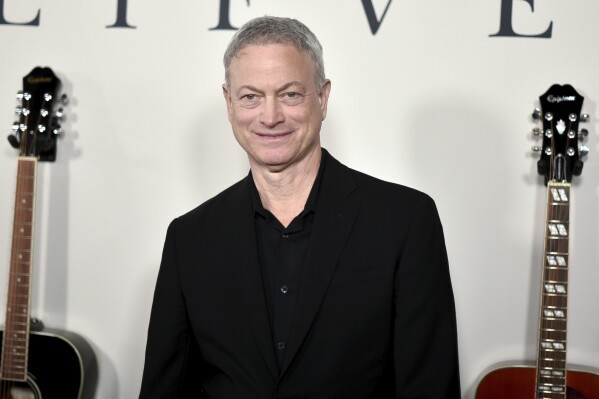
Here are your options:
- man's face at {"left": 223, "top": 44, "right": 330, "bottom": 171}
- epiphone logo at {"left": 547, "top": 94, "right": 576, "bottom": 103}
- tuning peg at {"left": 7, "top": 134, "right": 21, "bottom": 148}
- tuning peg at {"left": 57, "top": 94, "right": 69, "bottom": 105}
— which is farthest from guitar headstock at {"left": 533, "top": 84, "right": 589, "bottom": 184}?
tuning peg at {"left": 7, "top": 134, "right": 21, "bottom": 148}

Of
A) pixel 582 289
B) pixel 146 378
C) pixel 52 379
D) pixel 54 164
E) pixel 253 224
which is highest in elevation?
pixel 54 164

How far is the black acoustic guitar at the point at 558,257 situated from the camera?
231 centimetres

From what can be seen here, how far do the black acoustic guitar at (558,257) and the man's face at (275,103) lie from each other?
0.95 m

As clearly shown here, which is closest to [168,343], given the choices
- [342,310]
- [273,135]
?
[342,310]

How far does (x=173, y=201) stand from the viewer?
2658 millimetres

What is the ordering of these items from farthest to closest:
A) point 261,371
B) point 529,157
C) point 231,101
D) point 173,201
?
1. point 173,201
2. point 529,157
3. point 231,101
4. point 261,371

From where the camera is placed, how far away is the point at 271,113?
65.1 inches

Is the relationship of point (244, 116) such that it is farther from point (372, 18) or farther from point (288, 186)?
point (372, 18)

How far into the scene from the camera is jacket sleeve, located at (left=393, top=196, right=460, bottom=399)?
160cm

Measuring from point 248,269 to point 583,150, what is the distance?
1.18m

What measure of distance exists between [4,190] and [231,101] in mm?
1371

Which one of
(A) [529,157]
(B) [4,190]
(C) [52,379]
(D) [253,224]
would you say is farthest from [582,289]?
(B) [4,190]

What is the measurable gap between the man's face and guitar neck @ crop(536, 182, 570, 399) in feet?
3.14

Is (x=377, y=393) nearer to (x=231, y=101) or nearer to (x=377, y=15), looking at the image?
(x=231, y=101)
